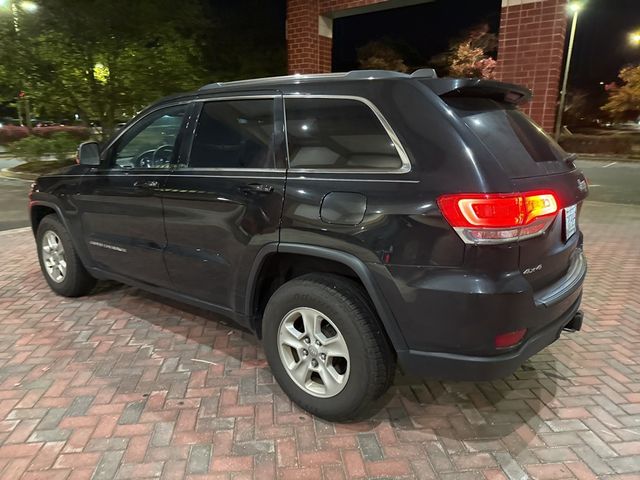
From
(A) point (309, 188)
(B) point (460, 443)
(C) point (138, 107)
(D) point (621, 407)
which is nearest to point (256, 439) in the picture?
(B) point (460, 443)

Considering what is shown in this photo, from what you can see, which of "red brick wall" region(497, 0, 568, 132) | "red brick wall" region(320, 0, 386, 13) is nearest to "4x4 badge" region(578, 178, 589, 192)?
"red brick wall" region(497, 0, 568, 132)

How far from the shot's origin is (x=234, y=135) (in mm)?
3014

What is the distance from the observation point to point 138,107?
45.6ft

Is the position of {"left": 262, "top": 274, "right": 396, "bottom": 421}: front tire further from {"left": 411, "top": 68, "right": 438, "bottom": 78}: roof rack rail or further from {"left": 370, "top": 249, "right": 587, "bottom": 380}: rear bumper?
{"left": 411, "top": 68, "right": 438, "bottom": 78}: roof rack rail

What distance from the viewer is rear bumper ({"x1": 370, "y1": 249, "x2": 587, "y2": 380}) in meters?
2.13

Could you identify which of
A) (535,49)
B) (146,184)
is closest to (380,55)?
(535,49)

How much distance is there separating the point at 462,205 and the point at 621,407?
5.81 feet

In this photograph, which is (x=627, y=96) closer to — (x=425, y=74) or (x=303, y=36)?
(x=303, y=36)

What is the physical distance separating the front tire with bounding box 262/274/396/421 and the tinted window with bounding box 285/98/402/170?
64 centimetres

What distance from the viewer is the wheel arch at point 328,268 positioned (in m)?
2.34

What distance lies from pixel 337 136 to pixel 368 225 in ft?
1.84

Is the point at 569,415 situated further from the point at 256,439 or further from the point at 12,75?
the point at 12,75

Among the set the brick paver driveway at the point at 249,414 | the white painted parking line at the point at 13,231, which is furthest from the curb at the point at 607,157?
the white painted parking line at the point at 13,231

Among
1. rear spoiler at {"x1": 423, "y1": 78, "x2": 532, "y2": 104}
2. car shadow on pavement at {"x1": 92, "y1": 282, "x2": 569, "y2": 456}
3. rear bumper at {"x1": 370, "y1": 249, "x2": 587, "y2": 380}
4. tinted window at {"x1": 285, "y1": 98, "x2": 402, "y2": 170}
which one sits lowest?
car shadow on pavement at {"x1": 92, "y1": 282, "x2": 569, "y2": 456}
